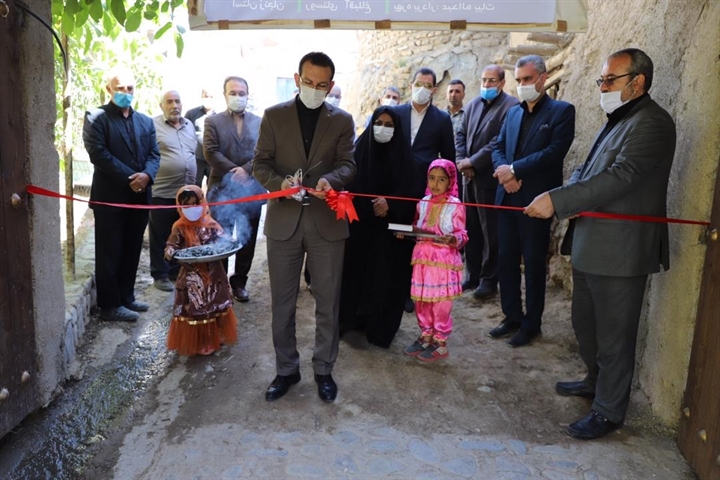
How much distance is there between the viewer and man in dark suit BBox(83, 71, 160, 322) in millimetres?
4871

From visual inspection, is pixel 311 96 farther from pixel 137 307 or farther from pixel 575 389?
pixel 137 307

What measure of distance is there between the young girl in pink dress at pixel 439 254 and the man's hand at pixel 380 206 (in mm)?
286

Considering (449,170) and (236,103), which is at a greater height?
(236,103)

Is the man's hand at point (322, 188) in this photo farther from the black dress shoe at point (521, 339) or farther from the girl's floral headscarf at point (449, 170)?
the black dress shoe at point (521, 339)

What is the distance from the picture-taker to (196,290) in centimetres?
422

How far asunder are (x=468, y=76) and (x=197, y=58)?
33.8ft

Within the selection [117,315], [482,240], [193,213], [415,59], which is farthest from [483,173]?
[415,59]

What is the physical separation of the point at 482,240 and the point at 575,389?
99.8 inches

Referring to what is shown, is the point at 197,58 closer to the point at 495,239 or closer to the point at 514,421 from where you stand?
the point at 495,239

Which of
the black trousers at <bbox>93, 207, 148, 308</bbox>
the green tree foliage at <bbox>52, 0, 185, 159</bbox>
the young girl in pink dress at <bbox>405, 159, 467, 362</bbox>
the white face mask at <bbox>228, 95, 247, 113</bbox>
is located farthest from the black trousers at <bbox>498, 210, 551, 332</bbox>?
the black trousers at <bbox>93, 207, 148, 308</bbox>

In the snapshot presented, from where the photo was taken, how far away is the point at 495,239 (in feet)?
18.8

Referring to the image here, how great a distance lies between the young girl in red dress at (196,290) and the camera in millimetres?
4219

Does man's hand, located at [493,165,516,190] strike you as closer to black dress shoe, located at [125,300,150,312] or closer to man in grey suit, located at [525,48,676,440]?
man in grey suit, located at [525,48,676,440]

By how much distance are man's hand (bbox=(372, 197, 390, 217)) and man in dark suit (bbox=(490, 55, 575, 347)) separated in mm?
1005
